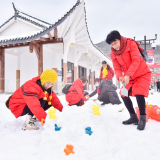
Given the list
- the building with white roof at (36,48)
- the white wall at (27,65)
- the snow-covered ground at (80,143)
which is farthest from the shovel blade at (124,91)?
the white wall at (27,65)

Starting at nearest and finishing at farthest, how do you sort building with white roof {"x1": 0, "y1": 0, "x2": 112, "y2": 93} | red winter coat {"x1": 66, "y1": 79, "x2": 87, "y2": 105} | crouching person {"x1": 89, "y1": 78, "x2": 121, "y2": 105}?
1. red winter coat {"x1": 66, "y1": 79, "x2": 87, "y2": 105}
2. crouching person {"x1": 89, "y1": 78, "x2": 121, "y2": 105}
3. building with white roof {"x1": 0, "y1": 0, "x2": 112, "y2": 93}

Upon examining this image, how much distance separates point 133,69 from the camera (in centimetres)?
180

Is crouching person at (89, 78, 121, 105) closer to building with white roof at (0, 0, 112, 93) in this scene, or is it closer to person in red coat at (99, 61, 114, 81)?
person in red coat at (99, 61, 114, 81)

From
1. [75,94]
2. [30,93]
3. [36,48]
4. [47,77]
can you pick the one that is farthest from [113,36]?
[36,48]

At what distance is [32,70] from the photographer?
360 inches

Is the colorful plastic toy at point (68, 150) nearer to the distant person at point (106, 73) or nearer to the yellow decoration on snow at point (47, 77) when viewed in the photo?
the yellow decoration on snow at point (47, 77)

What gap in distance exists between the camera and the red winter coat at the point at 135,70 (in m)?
1.82

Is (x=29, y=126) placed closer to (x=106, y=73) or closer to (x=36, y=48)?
(x=106, y=73)

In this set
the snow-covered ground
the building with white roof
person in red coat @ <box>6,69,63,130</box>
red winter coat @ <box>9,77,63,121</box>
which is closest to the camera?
the snow-covered ground

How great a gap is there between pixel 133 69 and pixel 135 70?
30 mm

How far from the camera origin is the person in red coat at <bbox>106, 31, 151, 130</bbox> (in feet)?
5.99

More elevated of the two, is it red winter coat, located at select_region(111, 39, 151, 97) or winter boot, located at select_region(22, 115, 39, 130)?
red winter coat, located at select_region(111, 39, 151, 97)

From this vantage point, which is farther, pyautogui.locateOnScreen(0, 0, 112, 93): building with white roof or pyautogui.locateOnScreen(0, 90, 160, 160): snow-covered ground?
pyautogui.locateOnScreen(0, 0, 112, 93): building with white roof

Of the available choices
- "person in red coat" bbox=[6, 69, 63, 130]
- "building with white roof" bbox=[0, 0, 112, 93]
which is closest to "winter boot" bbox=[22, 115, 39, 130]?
"person in red coat" bbox=[6, 69, 63, 130]
